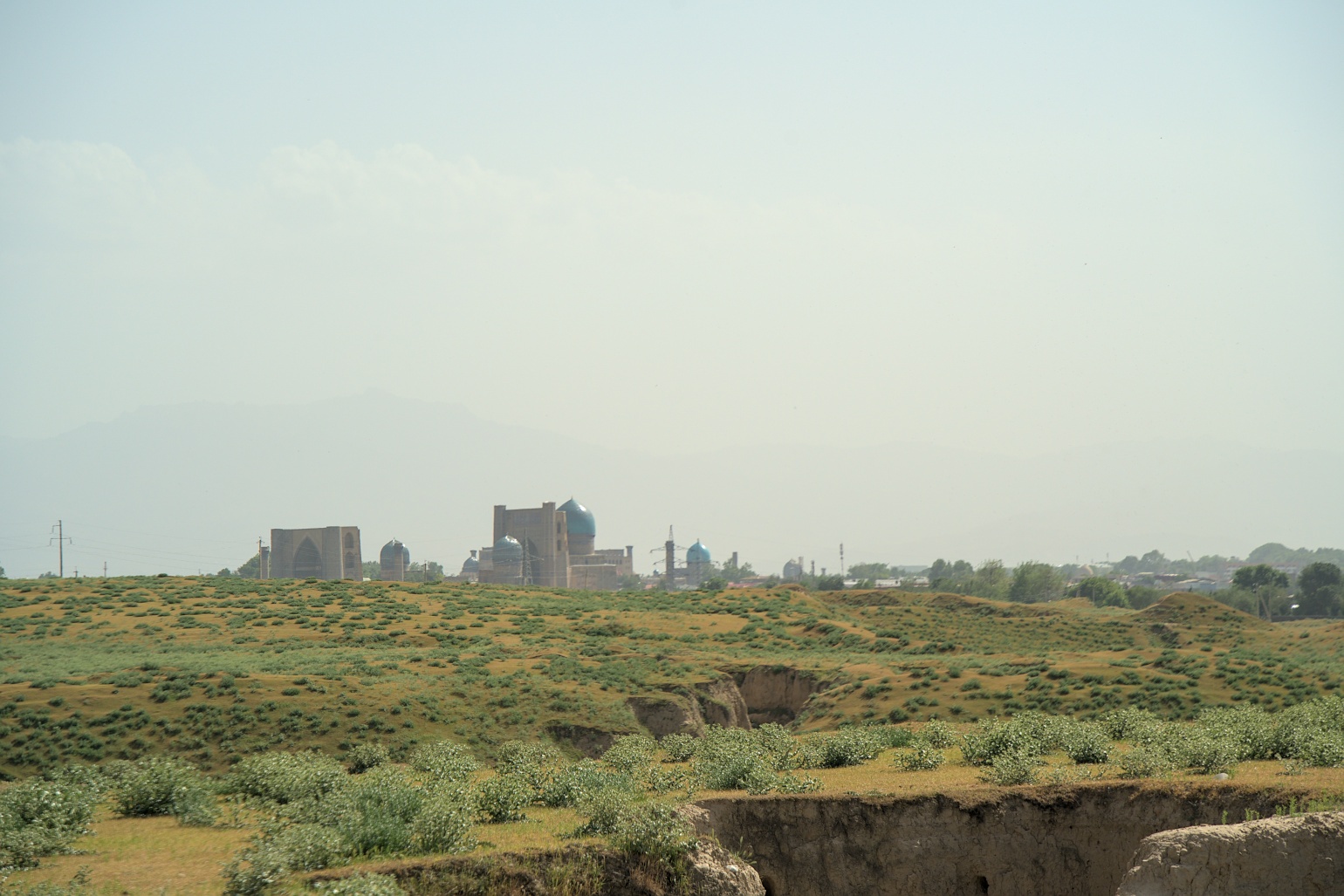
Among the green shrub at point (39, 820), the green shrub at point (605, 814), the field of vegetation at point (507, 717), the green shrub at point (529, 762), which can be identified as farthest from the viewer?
the green shrub at point (529, 762)

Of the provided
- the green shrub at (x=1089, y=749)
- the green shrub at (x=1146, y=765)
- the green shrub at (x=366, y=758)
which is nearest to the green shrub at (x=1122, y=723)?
the green shrub at (x=1089, y=749)

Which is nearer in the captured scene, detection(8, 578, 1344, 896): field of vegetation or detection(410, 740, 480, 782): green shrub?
detection(8, 578, 1344, 896): field of vegetation

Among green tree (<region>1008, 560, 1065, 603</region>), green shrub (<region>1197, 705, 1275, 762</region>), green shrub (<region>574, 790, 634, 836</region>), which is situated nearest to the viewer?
green shrub (<region>574, 790, 634, 836</region>)

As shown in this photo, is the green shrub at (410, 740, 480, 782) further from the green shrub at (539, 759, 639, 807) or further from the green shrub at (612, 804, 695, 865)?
the green shrub at (612, 804, 695, 865)

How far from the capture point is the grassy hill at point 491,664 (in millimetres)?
34938

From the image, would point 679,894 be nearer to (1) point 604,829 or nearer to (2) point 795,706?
(1) point 604,829

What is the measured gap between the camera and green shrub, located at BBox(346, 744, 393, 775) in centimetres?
2950

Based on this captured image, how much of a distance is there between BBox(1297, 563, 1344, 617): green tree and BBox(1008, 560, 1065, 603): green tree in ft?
103

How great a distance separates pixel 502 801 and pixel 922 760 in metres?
9.58

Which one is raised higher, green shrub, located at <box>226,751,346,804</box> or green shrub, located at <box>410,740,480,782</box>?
green shrub, located at <box>226,751,346,804</box>

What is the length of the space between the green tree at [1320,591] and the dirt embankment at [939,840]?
429ft

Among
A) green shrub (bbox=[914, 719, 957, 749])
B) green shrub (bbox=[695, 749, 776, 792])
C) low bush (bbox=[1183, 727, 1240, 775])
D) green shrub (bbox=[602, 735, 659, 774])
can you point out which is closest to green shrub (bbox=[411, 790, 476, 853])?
green shrub (bbox=[695, 749, 776, 792])

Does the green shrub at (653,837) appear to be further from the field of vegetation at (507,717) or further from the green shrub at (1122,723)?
the green shrub at (1122,723)

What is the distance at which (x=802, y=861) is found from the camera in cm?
1966
